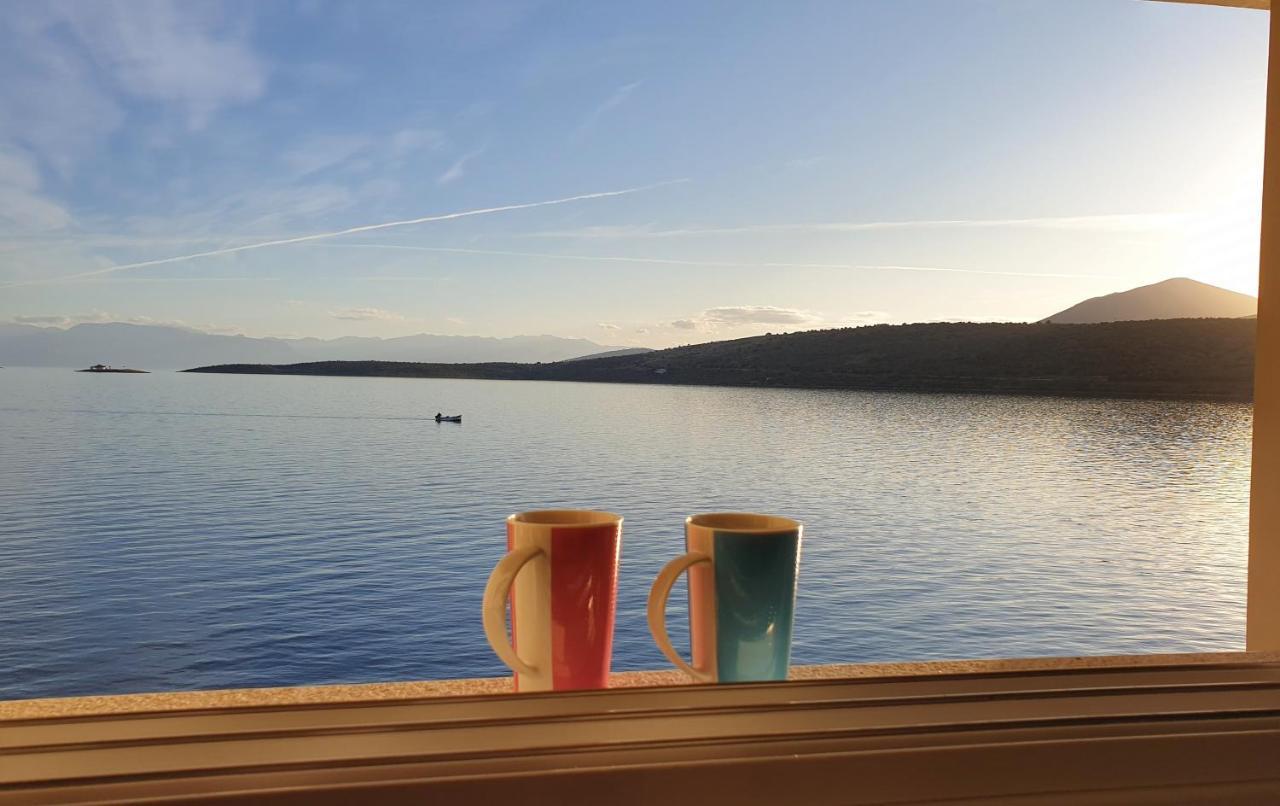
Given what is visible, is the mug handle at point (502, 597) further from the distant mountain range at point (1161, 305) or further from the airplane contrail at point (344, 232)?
the airplane contrail at point (344, 232)

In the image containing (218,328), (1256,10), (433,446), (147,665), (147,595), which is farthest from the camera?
(218,328)

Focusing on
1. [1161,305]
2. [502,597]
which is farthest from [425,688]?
[1161,305]

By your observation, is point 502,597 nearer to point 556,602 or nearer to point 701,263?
point 556,602

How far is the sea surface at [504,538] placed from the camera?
1112cm

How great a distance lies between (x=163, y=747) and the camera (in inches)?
15.0

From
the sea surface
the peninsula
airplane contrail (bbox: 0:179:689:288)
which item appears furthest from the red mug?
airplane contrail (bbox: 0:179:689:288)

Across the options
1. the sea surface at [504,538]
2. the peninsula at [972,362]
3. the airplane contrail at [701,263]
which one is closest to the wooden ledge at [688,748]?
the sea surface at [504,538]

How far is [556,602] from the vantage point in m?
0.54

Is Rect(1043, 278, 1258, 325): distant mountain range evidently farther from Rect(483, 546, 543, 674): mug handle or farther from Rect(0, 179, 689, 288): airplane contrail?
Rect(483, 546, 543, 674): mug handle

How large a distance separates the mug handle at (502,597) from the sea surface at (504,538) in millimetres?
548

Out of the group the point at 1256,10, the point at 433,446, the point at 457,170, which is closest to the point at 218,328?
the point at 457,170

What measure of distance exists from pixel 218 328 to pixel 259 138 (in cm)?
1386

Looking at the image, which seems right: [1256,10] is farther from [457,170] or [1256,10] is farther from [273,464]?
[457,170]

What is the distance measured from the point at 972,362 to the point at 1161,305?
11021 millimetres
